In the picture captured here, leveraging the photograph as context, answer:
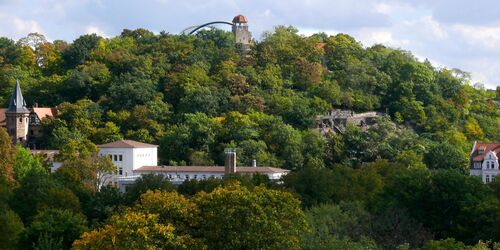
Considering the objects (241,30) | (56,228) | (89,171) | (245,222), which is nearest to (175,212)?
(245,222)

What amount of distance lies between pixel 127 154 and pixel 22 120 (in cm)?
1464

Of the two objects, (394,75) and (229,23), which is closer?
(394,75)

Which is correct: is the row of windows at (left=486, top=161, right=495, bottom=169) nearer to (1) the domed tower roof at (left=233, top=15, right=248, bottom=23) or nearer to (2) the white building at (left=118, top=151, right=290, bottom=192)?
(2) the white building at (left=118, top=151, right=290, bottom=192)

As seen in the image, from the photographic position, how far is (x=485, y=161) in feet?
328

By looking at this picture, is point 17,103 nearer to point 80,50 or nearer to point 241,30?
point 80,50

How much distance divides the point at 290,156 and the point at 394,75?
2352 centimetres

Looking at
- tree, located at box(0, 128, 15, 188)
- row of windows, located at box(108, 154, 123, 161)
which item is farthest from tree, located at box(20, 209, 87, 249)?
row of windows, located at box(108, 154, 123, 161)

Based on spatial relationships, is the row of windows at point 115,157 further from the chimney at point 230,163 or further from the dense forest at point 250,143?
the chimney at point 230,163

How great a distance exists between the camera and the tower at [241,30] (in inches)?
5507

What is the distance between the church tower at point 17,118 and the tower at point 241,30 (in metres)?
29.9

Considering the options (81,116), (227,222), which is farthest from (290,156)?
(227,222)

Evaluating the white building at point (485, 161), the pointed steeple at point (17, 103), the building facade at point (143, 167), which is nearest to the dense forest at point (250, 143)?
the white building at point (485, 161)

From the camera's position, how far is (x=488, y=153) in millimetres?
99750

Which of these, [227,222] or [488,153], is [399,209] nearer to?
[227,222]
